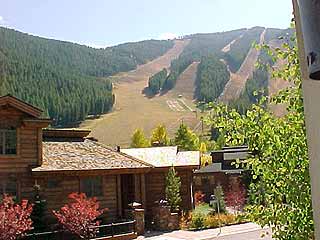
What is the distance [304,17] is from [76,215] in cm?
1992

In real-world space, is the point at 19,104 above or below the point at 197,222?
above

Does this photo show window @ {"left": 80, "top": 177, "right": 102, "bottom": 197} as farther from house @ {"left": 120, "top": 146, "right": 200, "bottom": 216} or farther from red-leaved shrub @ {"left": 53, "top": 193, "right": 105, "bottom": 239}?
house @ {"left": 120, "top": 146, "right": 200, "bottom": 216}

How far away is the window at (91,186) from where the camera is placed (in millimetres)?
23156

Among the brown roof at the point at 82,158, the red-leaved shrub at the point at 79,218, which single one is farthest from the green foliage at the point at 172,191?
the red-leaved shrub at the point at 79,218

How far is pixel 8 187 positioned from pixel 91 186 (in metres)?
4.00

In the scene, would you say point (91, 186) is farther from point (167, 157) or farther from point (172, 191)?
point (167, 157)

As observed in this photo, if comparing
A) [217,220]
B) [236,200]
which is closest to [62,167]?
[217,220]

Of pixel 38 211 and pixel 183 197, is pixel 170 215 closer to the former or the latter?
pixel 183 197

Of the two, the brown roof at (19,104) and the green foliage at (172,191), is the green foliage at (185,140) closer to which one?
the green foliage at (172,191)

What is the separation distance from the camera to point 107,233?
70.9 feet

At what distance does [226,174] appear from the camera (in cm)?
4397

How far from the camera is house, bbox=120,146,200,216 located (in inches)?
1041

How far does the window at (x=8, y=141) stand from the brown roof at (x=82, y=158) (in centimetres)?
141

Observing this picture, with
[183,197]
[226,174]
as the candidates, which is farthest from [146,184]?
Answer: [226,174]
